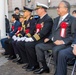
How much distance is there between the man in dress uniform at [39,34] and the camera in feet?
18.7

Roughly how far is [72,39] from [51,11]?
1695 centimetres

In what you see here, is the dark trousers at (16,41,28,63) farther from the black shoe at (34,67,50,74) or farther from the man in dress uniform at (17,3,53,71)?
the black shoe at (34,67,50,74)

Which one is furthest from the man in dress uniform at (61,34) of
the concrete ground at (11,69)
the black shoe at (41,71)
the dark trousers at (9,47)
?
the dark trousers at (9,47)

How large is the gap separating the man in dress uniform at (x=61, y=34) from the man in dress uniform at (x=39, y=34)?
0.24 m

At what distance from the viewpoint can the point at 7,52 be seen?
7.75 m

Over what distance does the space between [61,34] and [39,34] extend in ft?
2.52

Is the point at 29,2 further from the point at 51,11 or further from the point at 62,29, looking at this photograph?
the point at 62,29

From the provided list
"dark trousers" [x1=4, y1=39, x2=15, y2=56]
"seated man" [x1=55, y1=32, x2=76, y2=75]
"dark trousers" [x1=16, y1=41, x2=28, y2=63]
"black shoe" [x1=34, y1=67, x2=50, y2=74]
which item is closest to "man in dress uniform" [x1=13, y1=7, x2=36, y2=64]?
"dark trousers" [x1=16, y1=41, x2=28, y2=63]

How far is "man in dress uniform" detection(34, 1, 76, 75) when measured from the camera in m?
4.96

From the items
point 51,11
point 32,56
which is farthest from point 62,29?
point 51,11

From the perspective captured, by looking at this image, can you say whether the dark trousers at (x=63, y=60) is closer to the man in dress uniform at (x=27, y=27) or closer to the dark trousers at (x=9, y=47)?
the man in dress uniform at (x=27, y=27)

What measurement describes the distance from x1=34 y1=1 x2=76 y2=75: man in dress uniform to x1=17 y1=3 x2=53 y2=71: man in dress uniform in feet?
0.79

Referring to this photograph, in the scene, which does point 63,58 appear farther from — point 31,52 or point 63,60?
point 31,52

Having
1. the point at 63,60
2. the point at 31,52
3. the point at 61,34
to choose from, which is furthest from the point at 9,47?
the point at 63,60
